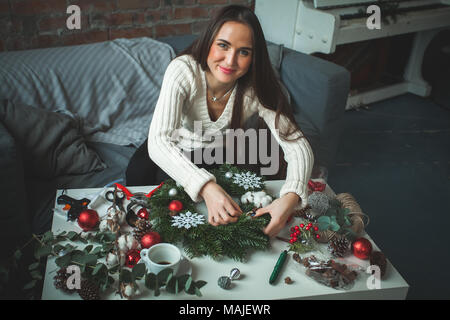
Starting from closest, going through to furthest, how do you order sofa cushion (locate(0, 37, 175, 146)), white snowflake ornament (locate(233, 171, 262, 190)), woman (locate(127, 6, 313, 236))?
woman (locate(127, 6, 313, 236))
white snowflake ornament (locate(233, 171, 262, 190))
sofa cushion (locate(0, 37, 175, 146))

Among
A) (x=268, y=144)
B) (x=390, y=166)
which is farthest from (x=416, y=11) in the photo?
(x=268, y=144)

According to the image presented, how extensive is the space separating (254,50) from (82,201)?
0.65 meters

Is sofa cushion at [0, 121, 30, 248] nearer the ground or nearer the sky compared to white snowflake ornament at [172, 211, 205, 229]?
nearer the ground

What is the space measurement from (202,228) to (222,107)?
0.53m

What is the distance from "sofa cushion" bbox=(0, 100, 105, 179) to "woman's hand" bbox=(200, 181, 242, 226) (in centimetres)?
77

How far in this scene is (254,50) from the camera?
1.16 meters

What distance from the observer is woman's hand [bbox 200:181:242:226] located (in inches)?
39.4

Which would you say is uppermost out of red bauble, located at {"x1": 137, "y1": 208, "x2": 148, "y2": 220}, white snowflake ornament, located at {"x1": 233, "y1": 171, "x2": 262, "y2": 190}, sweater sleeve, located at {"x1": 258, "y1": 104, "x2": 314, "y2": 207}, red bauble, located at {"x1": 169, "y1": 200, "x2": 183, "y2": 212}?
sweater sleeve, located at {"x1": 258, "y1": 104, "x2": 314, "y2": 207}

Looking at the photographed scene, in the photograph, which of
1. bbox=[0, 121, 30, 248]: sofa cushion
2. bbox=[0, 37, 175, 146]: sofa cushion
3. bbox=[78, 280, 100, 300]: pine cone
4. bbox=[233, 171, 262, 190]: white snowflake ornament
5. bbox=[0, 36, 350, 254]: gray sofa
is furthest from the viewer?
bbox=[0, 37, 175, 146]: sofa cushion

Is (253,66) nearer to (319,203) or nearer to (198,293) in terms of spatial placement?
(319,203)

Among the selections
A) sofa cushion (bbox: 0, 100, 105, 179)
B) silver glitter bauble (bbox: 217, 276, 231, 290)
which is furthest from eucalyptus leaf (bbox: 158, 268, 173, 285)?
sofa cushion (bbox: 0, 100, 105, 179)

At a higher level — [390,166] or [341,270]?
[341,270]

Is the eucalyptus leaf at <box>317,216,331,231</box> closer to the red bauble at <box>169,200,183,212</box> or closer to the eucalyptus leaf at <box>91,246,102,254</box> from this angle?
the red bauble at <box>169,200,183,212</box>
